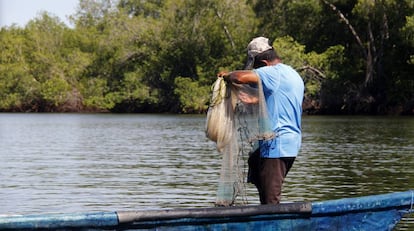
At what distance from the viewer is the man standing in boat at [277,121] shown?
7727 millimetres

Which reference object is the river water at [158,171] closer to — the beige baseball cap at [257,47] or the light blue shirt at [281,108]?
the light blue shirt at [281,108]

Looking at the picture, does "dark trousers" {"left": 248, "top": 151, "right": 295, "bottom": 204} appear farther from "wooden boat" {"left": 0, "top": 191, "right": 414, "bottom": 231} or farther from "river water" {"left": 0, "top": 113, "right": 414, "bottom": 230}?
"river water" {"left": 0, "top": 113, "right": 414, "bottom": 230}

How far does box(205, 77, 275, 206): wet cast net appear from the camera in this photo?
7914 mm

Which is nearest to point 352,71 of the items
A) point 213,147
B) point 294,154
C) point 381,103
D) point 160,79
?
point 381,103

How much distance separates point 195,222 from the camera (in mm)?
7094

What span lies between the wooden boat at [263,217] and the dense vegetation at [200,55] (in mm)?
43926

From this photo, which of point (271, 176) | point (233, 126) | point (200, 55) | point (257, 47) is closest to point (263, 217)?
point (271, 176)

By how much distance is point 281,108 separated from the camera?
778 centimetres

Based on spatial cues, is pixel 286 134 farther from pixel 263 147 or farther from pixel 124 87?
pixel 124 87

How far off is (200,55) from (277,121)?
207 feet

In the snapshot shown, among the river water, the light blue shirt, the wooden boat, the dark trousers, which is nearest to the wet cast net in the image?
the light blue shirt

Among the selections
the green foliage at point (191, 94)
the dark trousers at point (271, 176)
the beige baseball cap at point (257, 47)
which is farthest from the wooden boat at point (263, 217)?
the green foliage at point (191, 94)

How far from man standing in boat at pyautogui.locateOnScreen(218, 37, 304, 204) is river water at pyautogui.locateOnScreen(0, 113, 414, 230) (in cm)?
366

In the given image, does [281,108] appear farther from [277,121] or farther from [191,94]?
[191,94]
